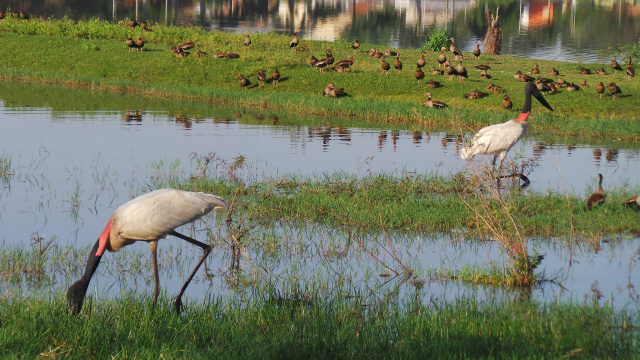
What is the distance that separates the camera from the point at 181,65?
3588cm

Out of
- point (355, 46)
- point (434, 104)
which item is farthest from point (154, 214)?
point (355, 46)

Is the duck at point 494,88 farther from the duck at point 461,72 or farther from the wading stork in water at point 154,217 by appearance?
the wading stork in water at point 154,217

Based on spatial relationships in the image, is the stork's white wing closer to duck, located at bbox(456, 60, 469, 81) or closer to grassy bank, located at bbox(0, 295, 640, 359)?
grassy bank, located at bbox(0, 295, 640, 359)

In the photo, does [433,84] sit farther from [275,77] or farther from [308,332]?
[308,332]

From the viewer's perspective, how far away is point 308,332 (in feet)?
22.6

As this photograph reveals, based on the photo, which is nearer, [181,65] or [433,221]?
[433,221]

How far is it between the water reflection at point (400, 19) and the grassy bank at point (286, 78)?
73.5 feet

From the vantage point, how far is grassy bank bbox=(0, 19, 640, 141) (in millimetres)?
26391

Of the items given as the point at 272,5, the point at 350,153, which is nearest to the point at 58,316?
the point at 350,153

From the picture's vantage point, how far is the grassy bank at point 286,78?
26.4 metres

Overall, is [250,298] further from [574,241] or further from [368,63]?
[368,63]

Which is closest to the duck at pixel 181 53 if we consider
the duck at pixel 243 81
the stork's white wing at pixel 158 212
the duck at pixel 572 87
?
the duck at pixel 243 81

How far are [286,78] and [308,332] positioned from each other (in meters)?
26.8

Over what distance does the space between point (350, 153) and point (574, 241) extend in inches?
367
